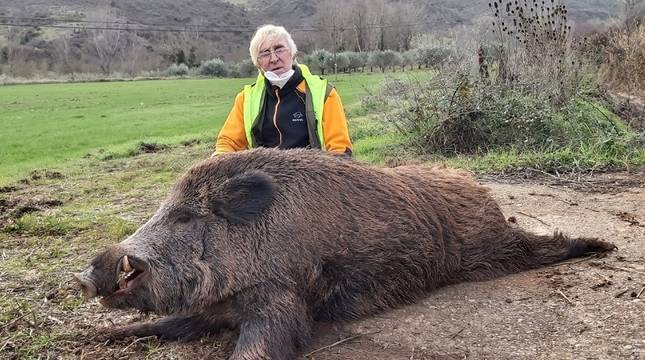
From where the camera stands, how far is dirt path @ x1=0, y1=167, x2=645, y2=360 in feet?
12.7

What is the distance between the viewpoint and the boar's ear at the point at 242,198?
13.6 ft

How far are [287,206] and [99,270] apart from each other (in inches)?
47.6

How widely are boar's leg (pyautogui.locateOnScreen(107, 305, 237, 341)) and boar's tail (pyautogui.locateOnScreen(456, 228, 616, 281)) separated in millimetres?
1776

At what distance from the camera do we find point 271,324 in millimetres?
3873

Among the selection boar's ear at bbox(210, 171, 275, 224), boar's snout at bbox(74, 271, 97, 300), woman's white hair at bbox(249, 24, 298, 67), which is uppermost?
woman's white hair at bbox(249, 24, 298, 67)

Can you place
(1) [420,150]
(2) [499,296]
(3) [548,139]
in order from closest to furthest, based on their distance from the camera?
(2) [499,296]
(3) [548,139]
(1) [420,150]

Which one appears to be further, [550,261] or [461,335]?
[550,261]

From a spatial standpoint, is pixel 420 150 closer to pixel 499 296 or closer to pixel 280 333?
pixel 499 296

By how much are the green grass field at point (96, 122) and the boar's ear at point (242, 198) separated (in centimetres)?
940

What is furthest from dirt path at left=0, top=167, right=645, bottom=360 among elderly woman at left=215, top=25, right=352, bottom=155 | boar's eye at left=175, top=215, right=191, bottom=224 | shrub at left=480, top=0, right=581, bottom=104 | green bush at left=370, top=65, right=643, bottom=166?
shrub at left=480, top=0, right=581, bottom=104

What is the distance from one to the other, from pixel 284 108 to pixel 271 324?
249 cm

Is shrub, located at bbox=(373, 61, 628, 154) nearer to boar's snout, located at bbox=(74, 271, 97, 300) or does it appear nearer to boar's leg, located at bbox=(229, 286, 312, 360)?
boar's leg, located at bbox=(229, 286, 312, 360)

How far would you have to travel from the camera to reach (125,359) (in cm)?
405

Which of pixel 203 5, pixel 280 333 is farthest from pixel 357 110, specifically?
pixel 203 5
